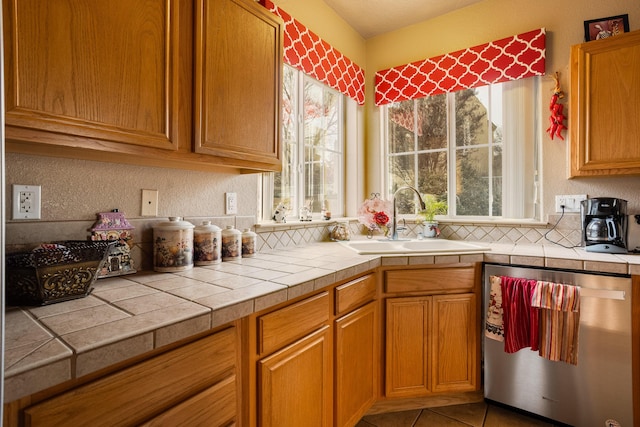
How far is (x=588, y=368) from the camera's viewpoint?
153 cm

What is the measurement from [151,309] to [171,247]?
1.59 ft

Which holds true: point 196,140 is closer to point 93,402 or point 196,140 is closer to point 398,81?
point 93,402

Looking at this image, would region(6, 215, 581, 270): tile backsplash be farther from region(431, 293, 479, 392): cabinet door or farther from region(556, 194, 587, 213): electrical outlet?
region(431, 293, 479, 392): cabinet door

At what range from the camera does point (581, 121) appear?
1812 millimetres

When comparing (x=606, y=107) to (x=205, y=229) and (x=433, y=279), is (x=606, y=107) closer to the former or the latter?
(x=433, y=279)

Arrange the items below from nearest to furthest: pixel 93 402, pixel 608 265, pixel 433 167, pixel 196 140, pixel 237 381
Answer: pixel 93 402, pixel 237 381, pixel 196 140, pixel 608 265, pixel 433 167

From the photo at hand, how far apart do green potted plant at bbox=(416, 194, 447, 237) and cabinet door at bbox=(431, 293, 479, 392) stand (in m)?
0.71

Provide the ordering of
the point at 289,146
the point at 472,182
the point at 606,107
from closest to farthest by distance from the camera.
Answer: the point at 606,107
the point at 289,146
the point at 472,182

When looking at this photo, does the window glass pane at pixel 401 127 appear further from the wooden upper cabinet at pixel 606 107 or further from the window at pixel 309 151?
the wooden upper cabinet at pixel 606 107

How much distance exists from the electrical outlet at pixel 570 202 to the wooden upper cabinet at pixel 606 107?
0.85 ft

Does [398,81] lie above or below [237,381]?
above

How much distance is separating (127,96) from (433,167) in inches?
86.7

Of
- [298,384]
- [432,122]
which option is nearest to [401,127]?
[432,122]

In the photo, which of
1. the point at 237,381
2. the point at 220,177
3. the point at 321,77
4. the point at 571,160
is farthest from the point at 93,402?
the point at 571,160
